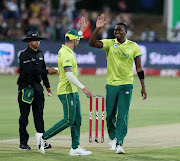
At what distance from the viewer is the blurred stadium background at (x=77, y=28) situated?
29.3 m

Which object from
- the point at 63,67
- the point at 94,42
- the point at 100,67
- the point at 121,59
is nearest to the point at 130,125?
the point at 121,59

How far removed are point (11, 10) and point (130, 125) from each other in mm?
18963

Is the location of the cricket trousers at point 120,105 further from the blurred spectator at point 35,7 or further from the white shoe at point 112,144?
the blurred spectator at point 35,7

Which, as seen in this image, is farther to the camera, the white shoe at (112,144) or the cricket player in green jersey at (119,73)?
the white shoe at (112,144)

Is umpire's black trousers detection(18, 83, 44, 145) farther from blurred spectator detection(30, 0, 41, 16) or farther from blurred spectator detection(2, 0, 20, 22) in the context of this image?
blurred spectator detection(30, 0, 41, 16)

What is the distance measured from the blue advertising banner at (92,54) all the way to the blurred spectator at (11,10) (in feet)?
9.63

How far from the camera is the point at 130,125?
14.4 metres

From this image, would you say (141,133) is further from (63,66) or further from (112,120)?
(63,66)

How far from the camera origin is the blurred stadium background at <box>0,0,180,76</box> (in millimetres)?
29328

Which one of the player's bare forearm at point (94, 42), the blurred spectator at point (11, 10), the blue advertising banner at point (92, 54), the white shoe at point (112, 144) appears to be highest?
the blurred spectator at point (11, 10)

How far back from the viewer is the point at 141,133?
1317cm

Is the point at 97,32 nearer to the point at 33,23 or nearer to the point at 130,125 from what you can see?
the point at 130,125

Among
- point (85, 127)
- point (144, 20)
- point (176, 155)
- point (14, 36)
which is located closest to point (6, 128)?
point (85, 127)

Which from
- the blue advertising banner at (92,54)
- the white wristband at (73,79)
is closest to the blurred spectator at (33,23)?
the blue advertising banner at (92,54)
